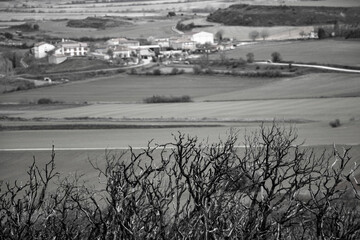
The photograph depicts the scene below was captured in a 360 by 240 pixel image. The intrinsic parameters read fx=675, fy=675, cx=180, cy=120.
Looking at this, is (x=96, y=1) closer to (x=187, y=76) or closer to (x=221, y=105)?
(x=187, y=76)

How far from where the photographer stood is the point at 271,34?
131 ft

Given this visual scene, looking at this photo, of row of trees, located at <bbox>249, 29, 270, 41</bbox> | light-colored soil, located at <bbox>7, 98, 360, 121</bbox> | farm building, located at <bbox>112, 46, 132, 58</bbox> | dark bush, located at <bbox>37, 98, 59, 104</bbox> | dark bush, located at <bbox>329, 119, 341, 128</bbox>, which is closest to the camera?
dark bush, located at <bbox>329, 119, 341, 128</bbox>

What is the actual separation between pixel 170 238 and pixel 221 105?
16763mm

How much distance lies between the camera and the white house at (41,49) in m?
33.3

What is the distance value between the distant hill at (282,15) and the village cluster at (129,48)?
6.51 feet

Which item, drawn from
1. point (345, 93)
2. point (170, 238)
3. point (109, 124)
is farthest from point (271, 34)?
point (170, 238)

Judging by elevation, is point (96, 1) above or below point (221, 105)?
above

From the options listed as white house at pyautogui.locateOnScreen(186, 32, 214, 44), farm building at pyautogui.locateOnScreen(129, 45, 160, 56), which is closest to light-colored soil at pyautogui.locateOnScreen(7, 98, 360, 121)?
farm building at pyautogui.locateOnScreen(129, 45, 160, 56)

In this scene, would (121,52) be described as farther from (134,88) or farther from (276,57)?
(134,88)

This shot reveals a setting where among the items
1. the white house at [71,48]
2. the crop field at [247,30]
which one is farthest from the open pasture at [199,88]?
the crop field at [247,30]

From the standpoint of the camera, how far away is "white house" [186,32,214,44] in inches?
1669

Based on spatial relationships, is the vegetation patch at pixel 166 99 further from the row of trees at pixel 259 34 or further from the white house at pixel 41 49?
the row of trees at pixel 259 34

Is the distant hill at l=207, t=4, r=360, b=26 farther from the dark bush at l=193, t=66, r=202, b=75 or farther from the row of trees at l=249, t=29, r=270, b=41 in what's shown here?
the dark bush at l=193, t=66, r=202, b=75

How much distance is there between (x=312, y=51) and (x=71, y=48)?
42.8ft
